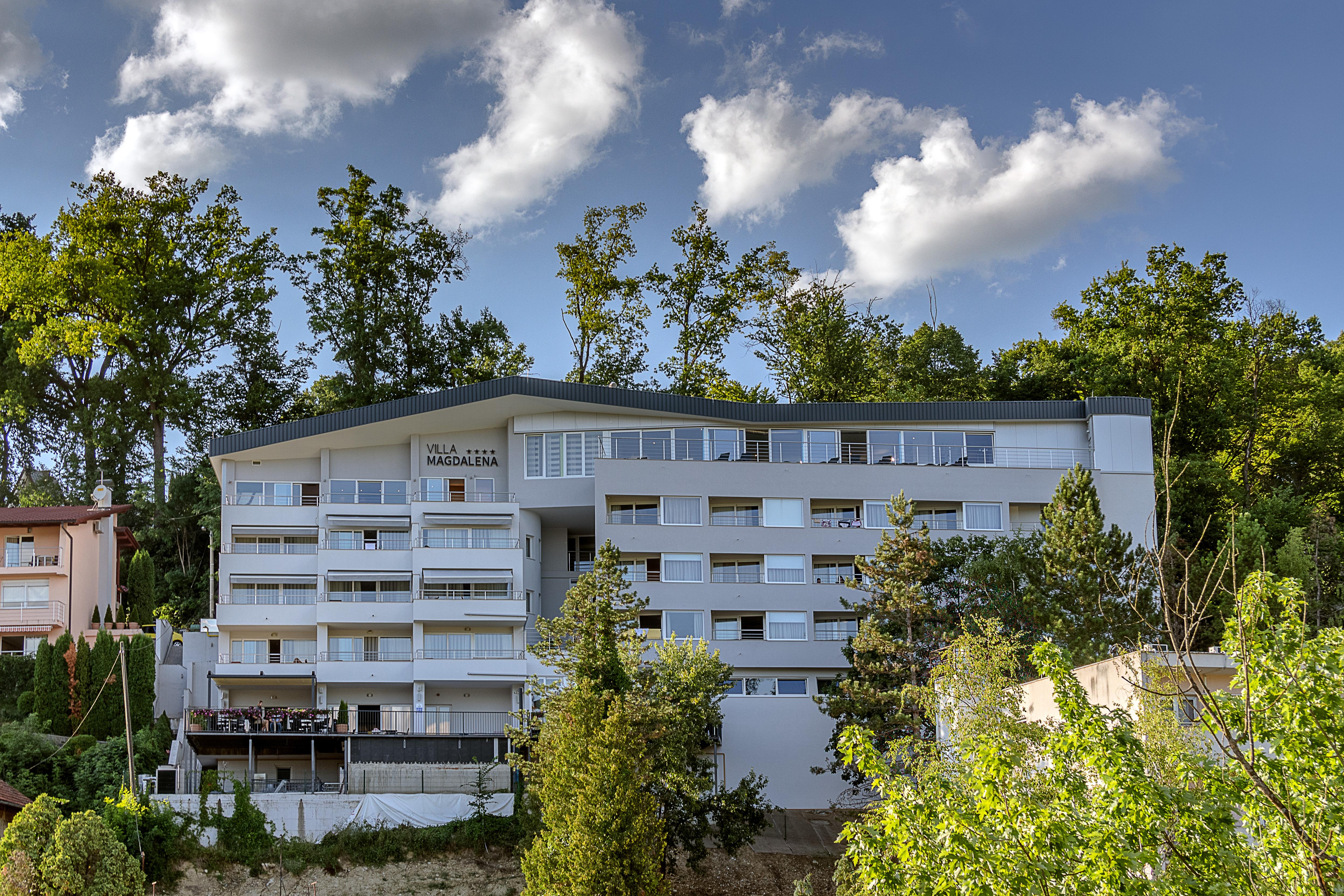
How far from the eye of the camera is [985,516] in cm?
5053

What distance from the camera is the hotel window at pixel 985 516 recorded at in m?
50.3

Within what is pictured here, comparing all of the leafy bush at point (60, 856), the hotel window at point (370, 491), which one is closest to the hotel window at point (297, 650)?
the hotel window at point (370, 491)

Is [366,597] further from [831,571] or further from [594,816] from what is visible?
[594,816]

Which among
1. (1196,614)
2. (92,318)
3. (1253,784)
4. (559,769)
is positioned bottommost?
(559,769)

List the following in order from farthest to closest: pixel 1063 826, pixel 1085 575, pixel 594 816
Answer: pixel 1085 575 < pixel 594 816 < pixel 1063 826

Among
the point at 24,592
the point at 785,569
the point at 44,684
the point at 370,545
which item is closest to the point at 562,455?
the point at 370,545

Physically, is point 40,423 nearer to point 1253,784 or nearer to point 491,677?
point 491,677

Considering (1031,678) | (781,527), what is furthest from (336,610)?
(1031,678)

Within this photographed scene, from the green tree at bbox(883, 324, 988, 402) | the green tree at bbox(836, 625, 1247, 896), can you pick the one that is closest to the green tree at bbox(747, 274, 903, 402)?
the green tree at bbox(883, 324, 988, 402)

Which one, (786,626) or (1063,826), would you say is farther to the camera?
(786,626)

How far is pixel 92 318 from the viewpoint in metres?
59.1

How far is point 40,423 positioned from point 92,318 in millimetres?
8656

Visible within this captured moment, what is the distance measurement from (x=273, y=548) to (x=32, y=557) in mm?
9031

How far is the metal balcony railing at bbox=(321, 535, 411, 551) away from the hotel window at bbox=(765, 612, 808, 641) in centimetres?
1484
